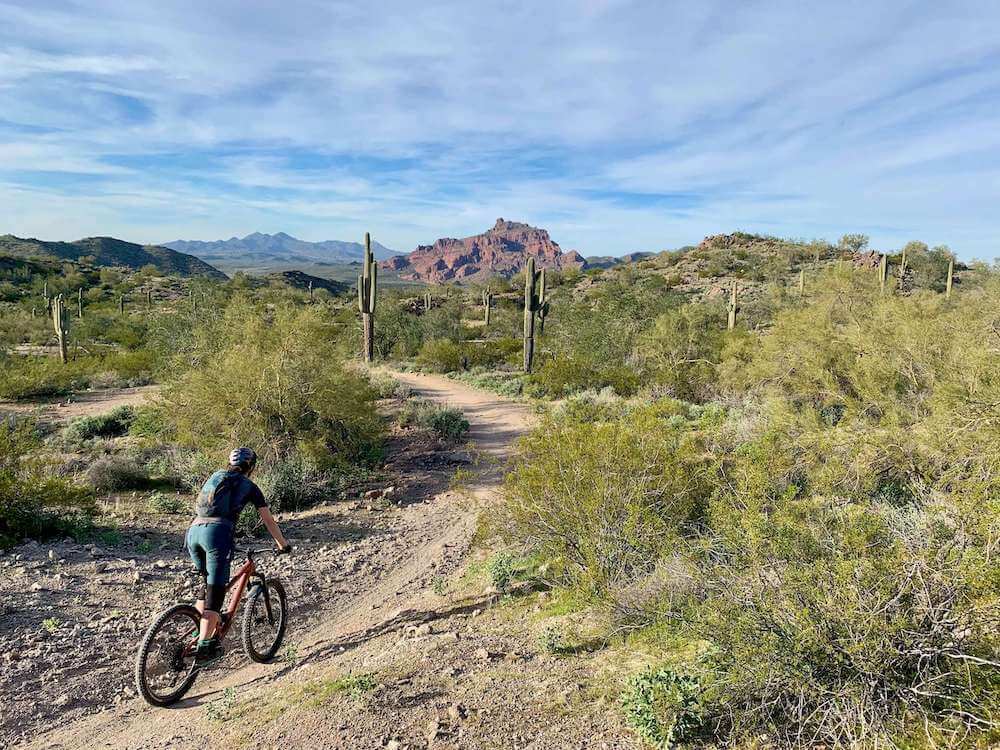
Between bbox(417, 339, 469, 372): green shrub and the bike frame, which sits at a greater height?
bbox(417, 339, 469, 372): green shrub

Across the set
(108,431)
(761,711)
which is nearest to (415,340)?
(108,431)

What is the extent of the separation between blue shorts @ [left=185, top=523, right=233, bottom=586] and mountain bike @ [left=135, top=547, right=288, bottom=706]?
0.16 m

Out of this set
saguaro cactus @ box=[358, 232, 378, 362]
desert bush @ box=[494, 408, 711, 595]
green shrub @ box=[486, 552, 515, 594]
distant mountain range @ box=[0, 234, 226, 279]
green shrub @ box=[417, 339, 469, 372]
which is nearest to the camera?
desert bush @ box=[494, 408, 711, 595]

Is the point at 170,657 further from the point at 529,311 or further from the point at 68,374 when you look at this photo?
the point at 68,374

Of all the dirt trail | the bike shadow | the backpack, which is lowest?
the bike shadow

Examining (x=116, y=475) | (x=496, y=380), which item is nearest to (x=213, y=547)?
(x=116, y=475)

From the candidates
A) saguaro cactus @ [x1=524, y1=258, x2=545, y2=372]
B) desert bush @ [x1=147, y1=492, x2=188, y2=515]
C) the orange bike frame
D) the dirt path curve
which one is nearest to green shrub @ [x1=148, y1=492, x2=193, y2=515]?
desert bush @ [x1=147, y1=492, x2=188, y2=515]

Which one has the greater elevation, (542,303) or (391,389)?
(542,303)

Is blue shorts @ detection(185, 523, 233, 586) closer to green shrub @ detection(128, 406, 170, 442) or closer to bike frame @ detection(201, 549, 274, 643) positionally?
bike frame @ detection(201, 549, 274, 643)

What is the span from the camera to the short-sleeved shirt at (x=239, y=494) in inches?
182

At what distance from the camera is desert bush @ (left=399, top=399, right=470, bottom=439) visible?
44.0 ft

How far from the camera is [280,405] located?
10164 mm

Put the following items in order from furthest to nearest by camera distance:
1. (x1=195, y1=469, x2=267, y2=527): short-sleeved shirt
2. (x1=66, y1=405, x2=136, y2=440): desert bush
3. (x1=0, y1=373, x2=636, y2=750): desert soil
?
(x1=66, y1=405, x2=136, y2=440): desert bush, (x1=195, y1=469, x2=267, y2=527): short-sleeved shirt, (x1=0, y1=373, x2=636, y2=750): desert soil

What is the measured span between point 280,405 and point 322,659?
5.84 m
